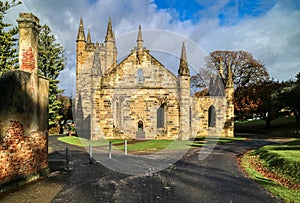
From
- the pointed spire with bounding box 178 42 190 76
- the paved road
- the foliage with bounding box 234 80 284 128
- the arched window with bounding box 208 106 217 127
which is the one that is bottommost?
the paved road

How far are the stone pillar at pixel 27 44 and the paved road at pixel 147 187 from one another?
15.1 feet

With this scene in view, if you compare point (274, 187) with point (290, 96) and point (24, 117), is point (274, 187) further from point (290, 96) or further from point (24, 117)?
point (290, 96)

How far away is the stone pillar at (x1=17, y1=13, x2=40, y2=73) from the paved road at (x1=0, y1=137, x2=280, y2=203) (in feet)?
15.1

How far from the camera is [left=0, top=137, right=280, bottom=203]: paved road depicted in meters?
7.36

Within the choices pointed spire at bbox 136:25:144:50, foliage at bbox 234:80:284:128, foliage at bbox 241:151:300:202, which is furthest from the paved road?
foliage at bbox 234:80:284:128

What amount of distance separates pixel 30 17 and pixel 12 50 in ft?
66.5

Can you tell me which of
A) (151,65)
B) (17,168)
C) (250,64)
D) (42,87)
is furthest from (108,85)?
(250,64)

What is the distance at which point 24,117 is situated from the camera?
8.86 m

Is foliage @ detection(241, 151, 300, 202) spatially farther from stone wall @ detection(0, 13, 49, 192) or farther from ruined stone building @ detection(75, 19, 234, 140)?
ruined stone building @ detection(75, 19, 234, 140)

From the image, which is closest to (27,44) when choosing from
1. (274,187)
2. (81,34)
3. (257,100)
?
(274,187)

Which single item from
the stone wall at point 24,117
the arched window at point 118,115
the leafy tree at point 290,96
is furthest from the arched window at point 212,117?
the stone wall at point 24,117

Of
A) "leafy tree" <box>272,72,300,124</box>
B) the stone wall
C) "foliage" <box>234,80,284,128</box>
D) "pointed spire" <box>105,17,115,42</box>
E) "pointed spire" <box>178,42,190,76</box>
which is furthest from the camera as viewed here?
"foliage" <box>234,80,284,128</box>

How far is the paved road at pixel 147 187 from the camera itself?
736 centimetres

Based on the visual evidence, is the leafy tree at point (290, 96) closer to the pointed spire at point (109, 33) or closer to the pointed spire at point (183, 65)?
the pointed spire at point (183, 65)
